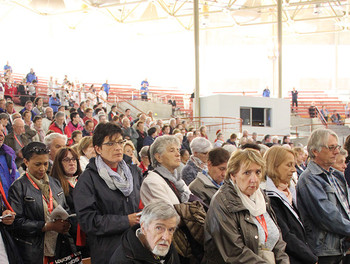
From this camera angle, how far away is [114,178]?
271 cm

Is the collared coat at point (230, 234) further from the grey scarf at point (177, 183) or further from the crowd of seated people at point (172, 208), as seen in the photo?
the grey scarf at point (177, 183)

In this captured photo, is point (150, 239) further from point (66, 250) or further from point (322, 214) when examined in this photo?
point (322, 214)

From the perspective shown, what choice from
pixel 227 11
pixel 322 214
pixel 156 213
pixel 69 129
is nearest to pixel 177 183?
pixel 156 213

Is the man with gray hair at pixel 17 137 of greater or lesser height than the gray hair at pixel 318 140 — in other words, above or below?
below

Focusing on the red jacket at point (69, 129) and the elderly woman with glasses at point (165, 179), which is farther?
the red jacket at point (69, 129)

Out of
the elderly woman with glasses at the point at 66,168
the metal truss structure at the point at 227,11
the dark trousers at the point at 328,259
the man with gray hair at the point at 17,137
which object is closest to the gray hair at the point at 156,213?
the elderly woman with glasses at the point at 66,168

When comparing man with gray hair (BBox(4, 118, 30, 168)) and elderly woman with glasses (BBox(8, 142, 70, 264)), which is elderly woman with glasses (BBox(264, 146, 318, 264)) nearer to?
elderly woman with glasses (BBox(8, 142, 70, 264))

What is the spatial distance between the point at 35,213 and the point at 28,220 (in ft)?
0.26

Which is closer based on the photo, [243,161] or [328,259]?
[243,161]

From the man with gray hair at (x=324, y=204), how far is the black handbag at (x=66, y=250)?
5.68 feet

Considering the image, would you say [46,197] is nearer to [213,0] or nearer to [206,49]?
[213,0]

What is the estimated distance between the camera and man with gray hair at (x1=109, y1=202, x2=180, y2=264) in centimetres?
218

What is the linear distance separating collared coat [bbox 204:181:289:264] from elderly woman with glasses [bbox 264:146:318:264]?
220 mm

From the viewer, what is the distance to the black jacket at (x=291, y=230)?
277 centimetres
